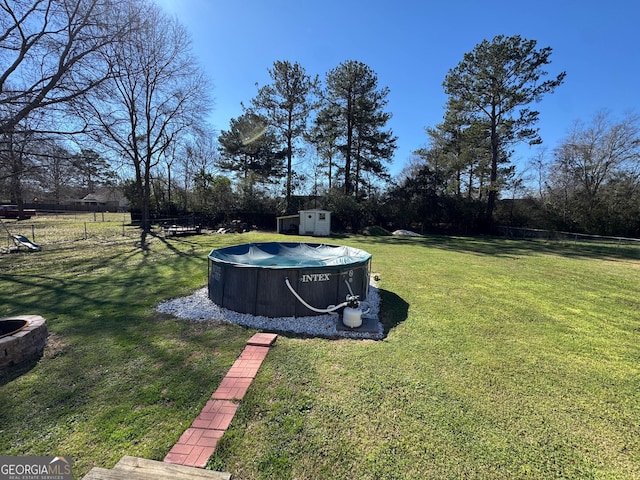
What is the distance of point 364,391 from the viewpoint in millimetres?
2840

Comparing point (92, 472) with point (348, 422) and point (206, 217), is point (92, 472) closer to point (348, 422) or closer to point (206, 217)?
point (348, 422)

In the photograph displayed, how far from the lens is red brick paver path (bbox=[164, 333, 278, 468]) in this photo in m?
2.03

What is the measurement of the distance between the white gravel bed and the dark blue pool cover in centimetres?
162

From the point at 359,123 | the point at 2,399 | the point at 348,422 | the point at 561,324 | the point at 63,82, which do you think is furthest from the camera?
the point at 359,123

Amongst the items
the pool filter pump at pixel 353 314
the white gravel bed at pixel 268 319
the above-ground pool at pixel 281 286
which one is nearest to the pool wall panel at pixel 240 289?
the above-ground pool at pixel 281 286

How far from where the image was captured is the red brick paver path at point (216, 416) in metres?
2.03

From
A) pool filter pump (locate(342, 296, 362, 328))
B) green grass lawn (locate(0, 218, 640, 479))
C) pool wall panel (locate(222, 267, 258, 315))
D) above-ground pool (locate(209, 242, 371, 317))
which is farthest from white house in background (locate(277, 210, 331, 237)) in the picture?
pool filter pump (locate(342, 296, 362, 328))

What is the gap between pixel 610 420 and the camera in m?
2.50

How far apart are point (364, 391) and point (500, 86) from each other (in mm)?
22701

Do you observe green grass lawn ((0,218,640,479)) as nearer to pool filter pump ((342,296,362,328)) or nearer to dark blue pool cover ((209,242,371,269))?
pool filter pump ((342,296,362,328))

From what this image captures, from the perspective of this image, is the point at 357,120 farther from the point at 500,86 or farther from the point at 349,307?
the point at 349,307

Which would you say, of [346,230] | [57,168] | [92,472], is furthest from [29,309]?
[346,230]

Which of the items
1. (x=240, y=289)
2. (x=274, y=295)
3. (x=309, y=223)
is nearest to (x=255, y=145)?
(x=309, y=223)

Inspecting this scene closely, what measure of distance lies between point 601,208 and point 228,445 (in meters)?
26.2
